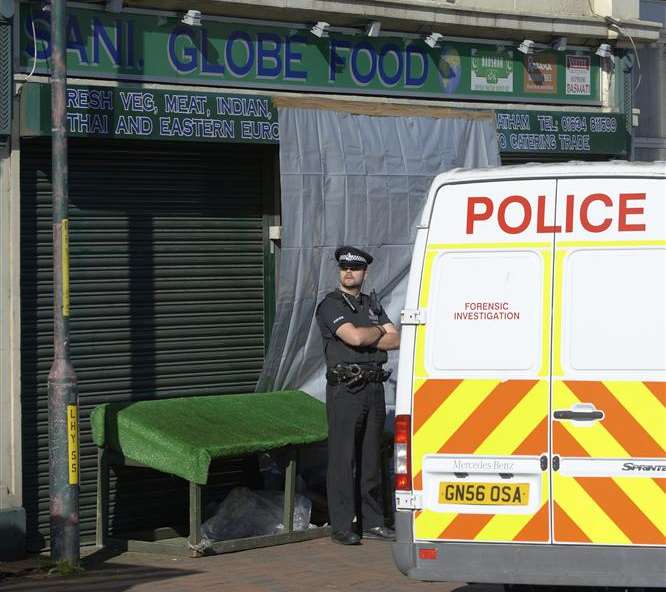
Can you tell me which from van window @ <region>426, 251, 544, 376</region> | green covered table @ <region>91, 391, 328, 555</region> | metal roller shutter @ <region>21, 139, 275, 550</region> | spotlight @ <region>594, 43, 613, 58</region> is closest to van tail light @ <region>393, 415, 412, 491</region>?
van window @ <region>426, 251, 544, 376</region>

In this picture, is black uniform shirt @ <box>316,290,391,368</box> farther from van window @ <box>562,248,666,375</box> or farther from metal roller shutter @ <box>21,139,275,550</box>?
van window @ <box>562,248,666,375</box>

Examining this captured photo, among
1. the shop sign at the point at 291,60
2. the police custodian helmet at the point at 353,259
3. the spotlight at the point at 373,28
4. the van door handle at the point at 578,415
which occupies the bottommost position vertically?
the van door handle at the point at 578,415

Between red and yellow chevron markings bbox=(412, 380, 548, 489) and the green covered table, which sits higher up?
red and yellow chevron markings bbox=(412, 380, 548, 489)

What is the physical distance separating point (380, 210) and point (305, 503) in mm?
2536

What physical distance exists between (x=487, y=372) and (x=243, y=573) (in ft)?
9.92

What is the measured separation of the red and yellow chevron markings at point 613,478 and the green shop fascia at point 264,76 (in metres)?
4.82

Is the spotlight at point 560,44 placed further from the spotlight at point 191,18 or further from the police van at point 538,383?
the police van at point 538,383

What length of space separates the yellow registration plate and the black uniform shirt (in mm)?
3206

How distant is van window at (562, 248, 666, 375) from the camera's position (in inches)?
290

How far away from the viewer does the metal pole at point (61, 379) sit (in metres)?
9.99

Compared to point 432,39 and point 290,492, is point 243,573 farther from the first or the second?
point 432,39

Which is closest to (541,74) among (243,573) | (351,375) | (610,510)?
(351,375)

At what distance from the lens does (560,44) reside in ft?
45.5

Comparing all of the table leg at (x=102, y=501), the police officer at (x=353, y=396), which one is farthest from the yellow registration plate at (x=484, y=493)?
the table leg at (x=102, y=501)
